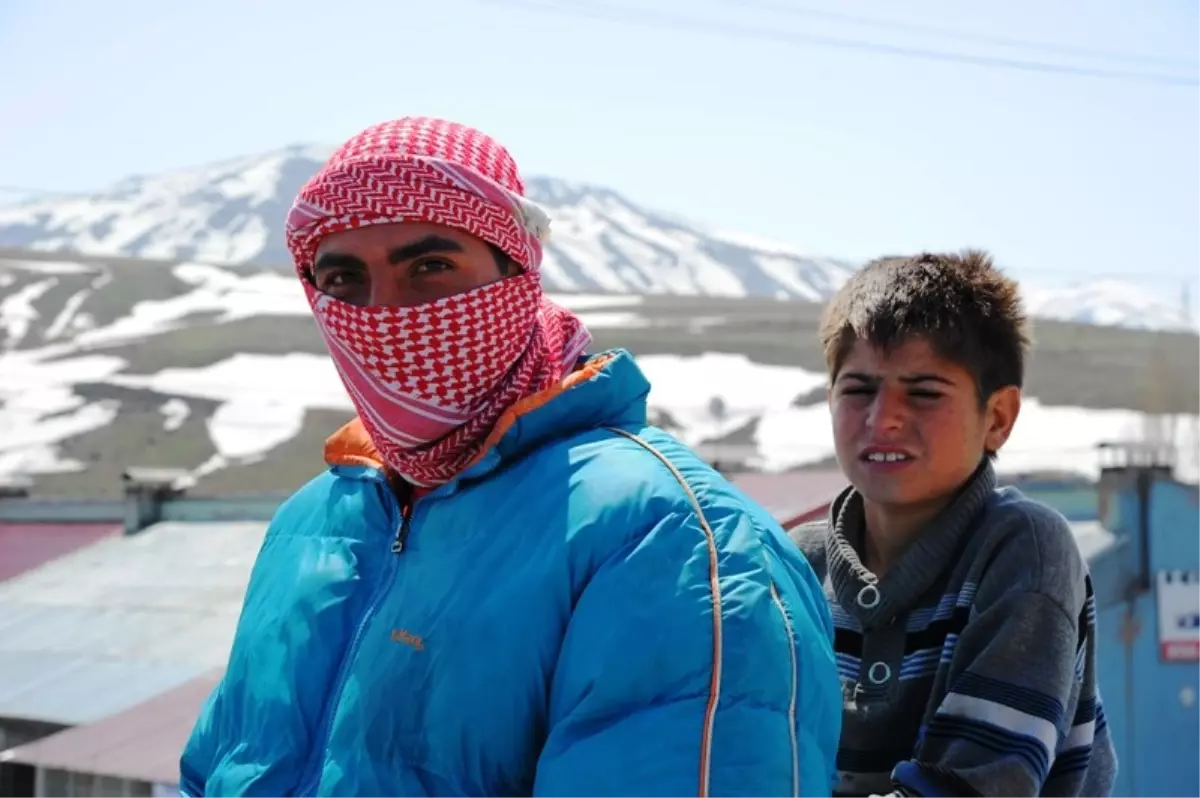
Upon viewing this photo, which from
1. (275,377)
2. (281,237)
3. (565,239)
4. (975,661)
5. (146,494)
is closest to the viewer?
(975,661)

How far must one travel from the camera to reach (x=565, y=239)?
134250 mm

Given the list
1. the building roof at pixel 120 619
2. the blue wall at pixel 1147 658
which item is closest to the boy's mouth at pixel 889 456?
the building roof at pixel 120 619

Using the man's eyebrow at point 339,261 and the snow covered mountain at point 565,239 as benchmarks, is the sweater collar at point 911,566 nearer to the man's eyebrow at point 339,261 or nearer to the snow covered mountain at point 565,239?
the man's eyebrow at point 339,261

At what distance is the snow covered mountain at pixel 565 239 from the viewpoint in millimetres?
127000

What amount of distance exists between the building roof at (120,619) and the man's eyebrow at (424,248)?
6497 mm

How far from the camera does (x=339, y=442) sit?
6.18 feet

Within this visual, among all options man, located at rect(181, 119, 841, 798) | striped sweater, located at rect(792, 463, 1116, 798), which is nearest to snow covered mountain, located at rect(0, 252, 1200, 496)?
striped sweater, located at rect(792, 463, 1116, 798)

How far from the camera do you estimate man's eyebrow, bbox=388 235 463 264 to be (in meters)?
1.61

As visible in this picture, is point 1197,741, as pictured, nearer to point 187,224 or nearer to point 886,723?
point 886,723

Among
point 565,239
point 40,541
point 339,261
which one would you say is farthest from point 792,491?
point 565,239

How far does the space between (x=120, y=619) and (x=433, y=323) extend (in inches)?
334

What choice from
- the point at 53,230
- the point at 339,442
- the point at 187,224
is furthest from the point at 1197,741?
the point at 53,230

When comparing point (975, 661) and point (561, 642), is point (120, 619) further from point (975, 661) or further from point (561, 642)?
point (561, 642)

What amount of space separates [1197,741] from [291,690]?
7879 millimetres
